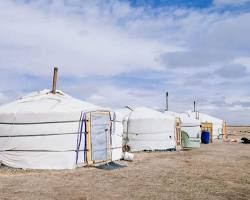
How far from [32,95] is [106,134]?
11.1ft

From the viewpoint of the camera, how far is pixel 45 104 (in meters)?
13.0

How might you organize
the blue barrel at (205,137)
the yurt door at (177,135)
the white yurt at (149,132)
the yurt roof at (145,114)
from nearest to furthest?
the white yurt at (149,132)
the yurt roof at (145,114)
the yurt door at (177,135)
the blue barrel at (205,137)

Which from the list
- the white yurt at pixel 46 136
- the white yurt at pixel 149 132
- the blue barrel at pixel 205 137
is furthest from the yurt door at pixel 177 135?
the white yurt at pixel 46 136

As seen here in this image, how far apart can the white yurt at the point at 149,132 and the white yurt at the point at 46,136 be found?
6480mm

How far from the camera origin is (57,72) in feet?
47.4

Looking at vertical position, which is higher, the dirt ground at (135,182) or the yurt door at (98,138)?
the yurt door at (98,138)

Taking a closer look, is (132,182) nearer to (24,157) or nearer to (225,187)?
(225,187)

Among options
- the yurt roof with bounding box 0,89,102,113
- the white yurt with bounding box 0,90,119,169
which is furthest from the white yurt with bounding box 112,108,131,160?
the white yurt with bounding box 0,90,119,169

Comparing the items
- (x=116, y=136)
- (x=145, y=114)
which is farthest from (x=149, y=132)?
(x=116, y=136)

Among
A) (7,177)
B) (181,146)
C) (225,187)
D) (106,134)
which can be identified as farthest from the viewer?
(181,146)

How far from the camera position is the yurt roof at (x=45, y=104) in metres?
12.5

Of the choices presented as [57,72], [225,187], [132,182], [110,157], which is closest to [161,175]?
[132,182]

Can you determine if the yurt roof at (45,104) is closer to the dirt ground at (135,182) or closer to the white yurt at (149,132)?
the dirt ground at (135,182)

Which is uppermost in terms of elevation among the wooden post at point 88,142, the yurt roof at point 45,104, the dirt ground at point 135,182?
the yurt roof at point 45,104
